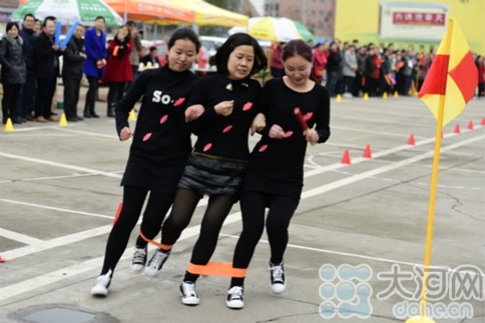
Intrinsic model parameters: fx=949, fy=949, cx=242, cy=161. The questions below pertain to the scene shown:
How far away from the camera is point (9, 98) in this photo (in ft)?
53.3

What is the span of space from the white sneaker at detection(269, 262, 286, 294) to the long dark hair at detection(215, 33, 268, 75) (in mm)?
1342

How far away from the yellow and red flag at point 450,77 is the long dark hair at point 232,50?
109 cm

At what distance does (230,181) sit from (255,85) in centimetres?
65

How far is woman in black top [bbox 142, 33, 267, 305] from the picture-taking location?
20.2ft

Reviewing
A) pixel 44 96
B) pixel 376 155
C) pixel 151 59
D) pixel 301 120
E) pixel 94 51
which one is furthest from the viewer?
pixel 151 59

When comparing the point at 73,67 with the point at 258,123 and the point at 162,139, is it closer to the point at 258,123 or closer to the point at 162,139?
the point at 162,139

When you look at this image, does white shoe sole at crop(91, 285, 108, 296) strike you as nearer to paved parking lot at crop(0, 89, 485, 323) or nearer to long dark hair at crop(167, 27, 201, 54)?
paved parking lot at crop(0, 89, 485, 323)

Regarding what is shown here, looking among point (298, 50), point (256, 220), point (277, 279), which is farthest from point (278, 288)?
point (298, 50)

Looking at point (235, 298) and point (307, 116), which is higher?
point (307, 116)

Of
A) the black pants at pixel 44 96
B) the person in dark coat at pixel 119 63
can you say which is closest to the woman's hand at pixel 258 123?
the black pants at pixel 44 96

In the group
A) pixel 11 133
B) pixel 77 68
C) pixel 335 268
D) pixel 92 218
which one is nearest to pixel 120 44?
pixel 77 68

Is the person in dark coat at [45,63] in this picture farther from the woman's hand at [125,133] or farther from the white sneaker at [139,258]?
the woman's hand at [125,133]

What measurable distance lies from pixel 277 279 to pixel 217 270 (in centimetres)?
45

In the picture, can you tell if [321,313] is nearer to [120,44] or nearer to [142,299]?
[142,299]
